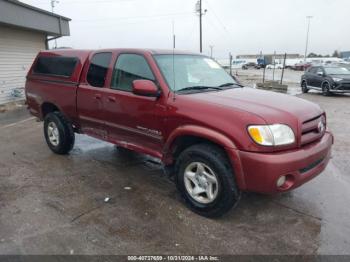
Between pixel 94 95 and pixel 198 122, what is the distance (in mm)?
2004

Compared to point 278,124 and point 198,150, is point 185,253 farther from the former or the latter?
point 278,124

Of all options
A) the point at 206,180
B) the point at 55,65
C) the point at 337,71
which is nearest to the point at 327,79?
the point at 337,71

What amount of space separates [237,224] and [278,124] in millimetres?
1177

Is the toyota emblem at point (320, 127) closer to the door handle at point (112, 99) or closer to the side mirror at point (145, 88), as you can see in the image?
the side mirror at point (145, 88)

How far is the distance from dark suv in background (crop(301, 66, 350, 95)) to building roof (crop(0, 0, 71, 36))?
12.5 meters

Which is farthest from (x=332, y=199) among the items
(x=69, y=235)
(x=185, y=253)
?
(x=69, y=235)

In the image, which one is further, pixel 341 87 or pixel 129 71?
pixel 341 87

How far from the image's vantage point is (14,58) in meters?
14.0

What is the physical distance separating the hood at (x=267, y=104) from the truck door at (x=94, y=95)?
1.64m

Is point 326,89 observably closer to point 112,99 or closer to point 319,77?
point 319,77

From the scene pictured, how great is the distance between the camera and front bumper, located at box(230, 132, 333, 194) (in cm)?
326

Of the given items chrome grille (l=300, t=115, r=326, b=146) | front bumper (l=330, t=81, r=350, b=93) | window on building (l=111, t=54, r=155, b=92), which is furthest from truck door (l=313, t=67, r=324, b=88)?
window on building (l=111, t=54, r=155, b=92)

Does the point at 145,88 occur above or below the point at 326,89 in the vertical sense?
above

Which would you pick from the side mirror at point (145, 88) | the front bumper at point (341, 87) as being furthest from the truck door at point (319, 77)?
the side mirror at point (145, 88)
